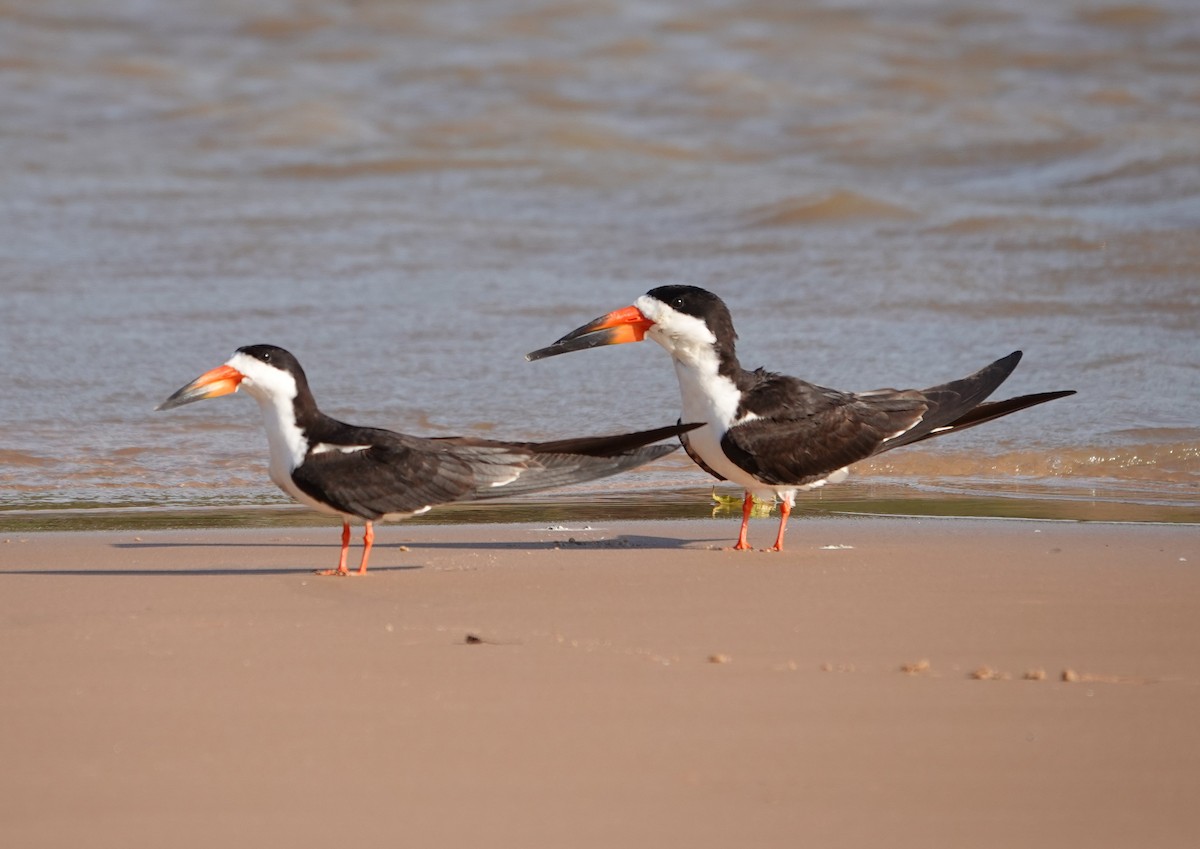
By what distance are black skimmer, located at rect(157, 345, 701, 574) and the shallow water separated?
61.1 inches

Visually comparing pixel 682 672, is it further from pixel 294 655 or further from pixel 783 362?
pixel 783 362

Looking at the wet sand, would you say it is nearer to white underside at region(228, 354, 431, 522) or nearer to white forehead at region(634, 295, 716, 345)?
white underside at region(228, 354, 431, 522)

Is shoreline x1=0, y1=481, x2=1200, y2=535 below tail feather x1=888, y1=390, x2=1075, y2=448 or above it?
below

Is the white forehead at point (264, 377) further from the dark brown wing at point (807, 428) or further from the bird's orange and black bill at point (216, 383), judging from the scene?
the dark brown wing at point (807, 428)

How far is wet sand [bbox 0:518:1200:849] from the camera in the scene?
2998mm

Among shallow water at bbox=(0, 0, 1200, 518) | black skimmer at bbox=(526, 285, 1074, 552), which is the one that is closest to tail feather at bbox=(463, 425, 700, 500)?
black skimmer at bbox=(526, 285, 1074, 552)

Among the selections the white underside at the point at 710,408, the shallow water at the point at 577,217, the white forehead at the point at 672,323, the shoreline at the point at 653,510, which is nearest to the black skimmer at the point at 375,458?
the white underside at the point at 710,408

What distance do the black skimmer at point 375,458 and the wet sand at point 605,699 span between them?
0.25 meters

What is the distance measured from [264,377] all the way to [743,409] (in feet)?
5.35

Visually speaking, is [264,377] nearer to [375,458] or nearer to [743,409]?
[375,458]

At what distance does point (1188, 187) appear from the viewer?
46.6 ft

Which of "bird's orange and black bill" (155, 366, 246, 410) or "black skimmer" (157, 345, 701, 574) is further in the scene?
"bird's orange and black bill" (155, 366, 246, 410)

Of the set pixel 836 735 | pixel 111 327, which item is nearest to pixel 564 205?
pixel 111 327

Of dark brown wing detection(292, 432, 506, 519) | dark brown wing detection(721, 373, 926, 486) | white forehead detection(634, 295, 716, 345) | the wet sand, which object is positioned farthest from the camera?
white forehead detection(634, 295, 716, 345)
